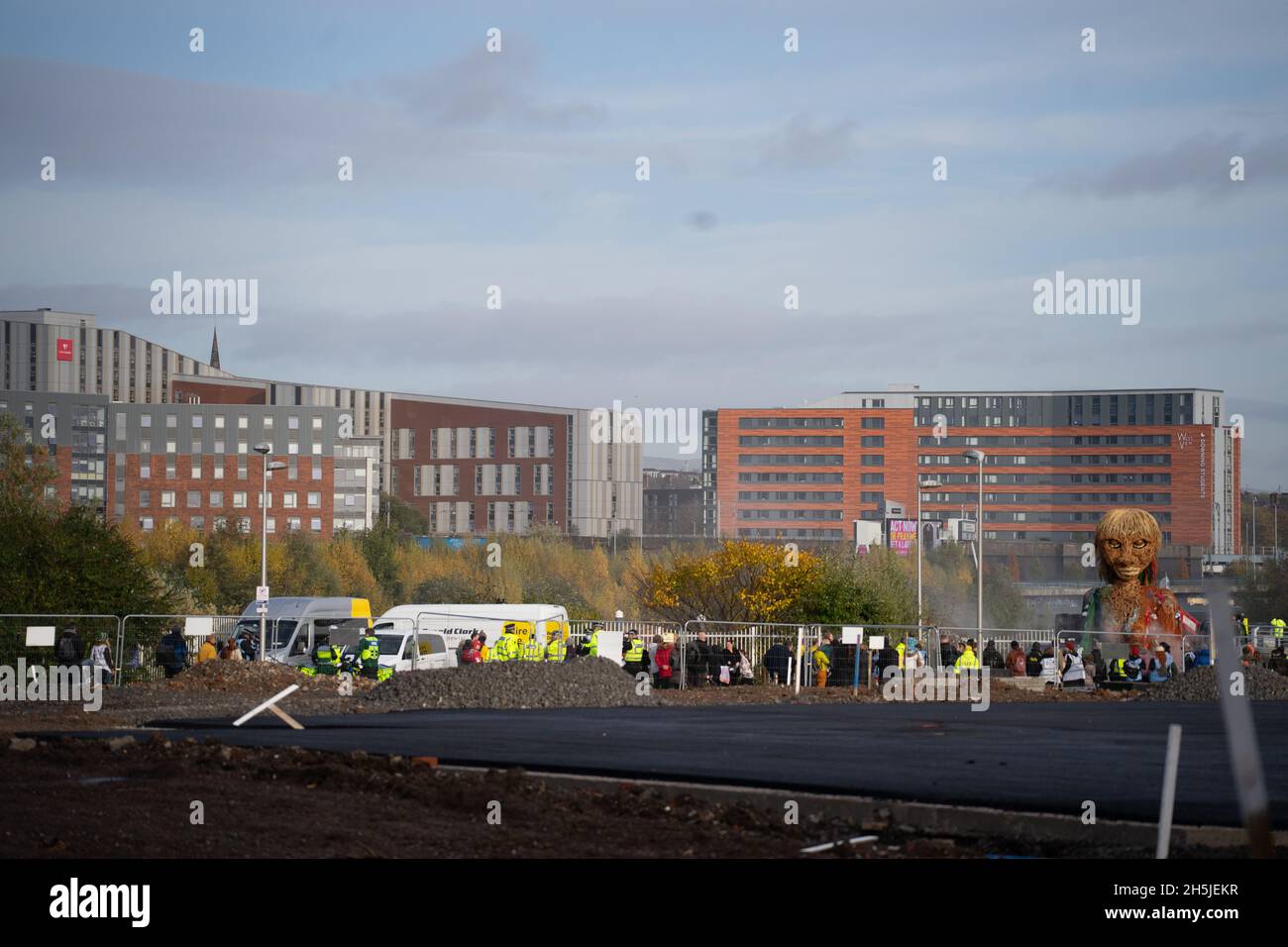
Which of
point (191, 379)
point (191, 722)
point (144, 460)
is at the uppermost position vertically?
point (191, 379)

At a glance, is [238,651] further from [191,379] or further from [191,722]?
[191,379]

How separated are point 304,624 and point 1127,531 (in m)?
21.4

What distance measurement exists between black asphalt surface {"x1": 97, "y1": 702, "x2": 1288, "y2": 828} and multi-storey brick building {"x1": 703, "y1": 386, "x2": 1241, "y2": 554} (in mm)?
133082

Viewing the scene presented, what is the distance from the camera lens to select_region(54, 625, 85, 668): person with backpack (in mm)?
28609

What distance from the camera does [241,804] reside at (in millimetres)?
11555

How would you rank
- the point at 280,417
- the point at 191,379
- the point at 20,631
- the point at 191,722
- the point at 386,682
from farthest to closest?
1. the point at 191,379
2. the point at 280,417
3. the point at 20,631
4. the point at 386,682
5. the point at 191,722

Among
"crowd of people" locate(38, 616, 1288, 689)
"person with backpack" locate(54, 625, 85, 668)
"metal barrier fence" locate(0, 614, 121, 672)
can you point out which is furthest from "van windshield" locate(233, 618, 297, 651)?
"person with backpack" locate(54, 625, 85, 668)

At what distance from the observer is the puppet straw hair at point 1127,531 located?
35.9 meters

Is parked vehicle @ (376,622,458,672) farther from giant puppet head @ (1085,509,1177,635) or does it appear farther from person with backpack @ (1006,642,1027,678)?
giant puppet head @ (1085,509,1177,635)

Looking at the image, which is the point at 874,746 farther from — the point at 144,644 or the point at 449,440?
the point at 449,440
